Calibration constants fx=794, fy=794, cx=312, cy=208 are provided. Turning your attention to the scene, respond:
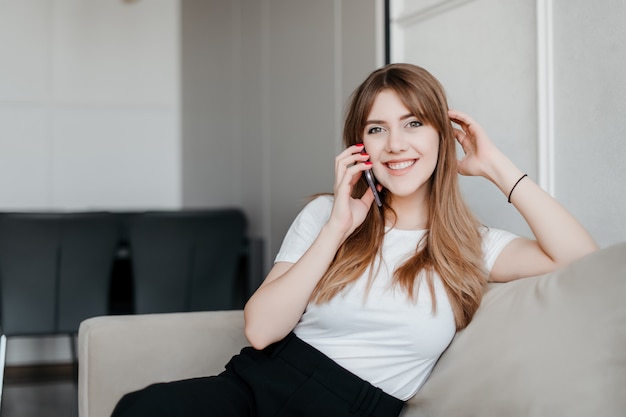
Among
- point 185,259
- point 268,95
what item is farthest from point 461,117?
point 268,95

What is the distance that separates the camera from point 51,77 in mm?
4680

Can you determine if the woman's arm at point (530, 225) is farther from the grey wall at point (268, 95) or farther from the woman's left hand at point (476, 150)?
the grey wall at point (268, 95)

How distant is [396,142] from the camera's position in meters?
1.78

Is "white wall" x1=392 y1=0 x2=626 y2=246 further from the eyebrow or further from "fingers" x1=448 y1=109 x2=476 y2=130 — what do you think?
the eyebrow

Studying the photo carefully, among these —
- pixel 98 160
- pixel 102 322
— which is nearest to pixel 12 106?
pixel 98 160

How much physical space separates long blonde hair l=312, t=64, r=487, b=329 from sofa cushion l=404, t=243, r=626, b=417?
86 millimetres

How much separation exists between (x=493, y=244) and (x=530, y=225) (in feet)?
0.35

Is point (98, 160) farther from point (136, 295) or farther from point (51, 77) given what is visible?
point (136, 295)

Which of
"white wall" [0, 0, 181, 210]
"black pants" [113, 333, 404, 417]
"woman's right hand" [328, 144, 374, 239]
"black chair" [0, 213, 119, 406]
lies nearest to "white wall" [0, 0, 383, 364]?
"white wall" [0, 0, 181, 210]

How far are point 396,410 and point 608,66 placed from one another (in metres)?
0.97

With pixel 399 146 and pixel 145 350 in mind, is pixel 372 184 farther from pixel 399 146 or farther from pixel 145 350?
pixel 145 350

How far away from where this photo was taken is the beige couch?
130cm

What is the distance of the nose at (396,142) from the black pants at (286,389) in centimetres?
48

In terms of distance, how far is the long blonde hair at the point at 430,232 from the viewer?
1711 mm
